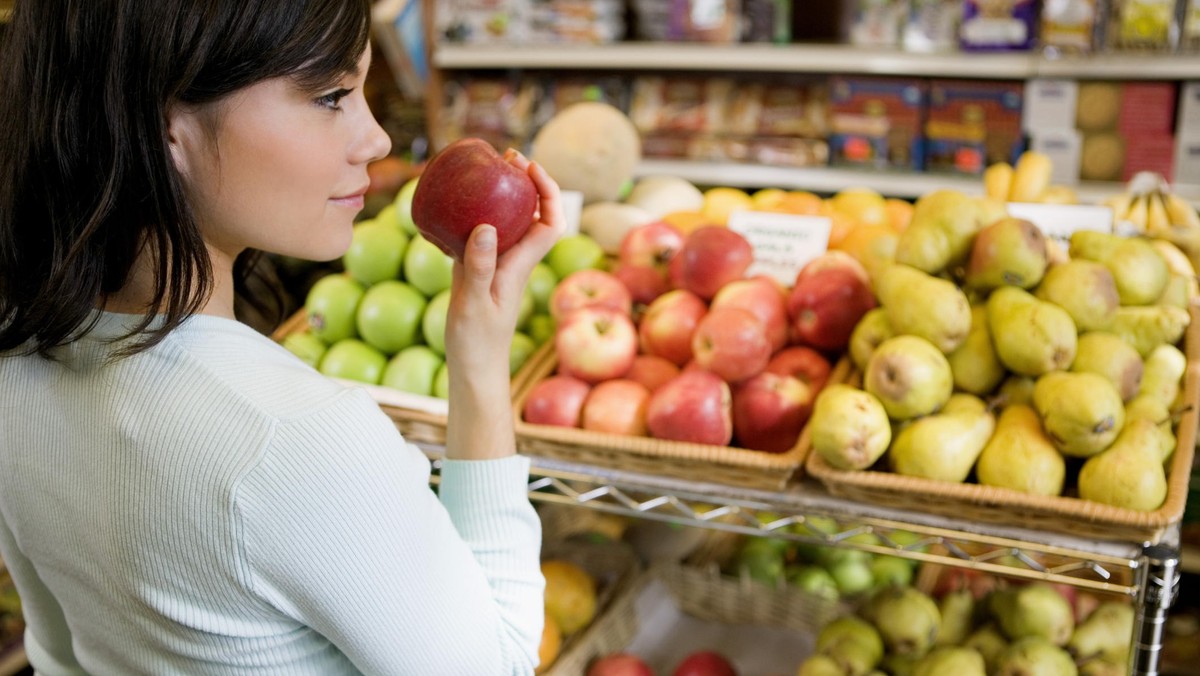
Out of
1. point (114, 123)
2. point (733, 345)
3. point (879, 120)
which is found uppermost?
point (114, 123)

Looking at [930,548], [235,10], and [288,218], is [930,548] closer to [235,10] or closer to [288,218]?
[288,218]

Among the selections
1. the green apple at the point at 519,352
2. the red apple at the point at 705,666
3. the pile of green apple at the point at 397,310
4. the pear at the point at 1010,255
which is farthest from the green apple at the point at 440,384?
the pear at the point at 1010,255

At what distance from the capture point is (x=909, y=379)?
3.92ft

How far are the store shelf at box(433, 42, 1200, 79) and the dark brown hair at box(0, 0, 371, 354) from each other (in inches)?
91.7

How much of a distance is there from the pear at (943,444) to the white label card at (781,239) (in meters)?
0.42

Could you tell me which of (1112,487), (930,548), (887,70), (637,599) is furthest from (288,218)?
(887,70)

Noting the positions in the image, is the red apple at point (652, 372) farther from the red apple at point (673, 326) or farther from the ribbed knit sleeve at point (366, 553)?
the ribbed knit sleeve at point (366, 553)

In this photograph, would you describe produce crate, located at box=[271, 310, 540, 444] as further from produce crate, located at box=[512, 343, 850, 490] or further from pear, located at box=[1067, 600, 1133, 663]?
pear, located at box=[1067, 600, 1133, 663]

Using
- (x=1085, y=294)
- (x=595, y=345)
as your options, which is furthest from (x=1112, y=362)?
(x=595, y=345)

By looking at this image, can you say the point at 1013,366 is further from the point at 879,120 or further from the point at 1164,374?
the point at 879,120

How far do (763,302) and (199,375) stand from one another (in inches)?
34.2

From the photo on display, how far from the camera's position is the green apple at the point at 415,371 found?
60.2 inches

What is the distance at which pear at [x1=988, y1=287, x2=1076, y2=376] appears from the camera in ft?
3.94

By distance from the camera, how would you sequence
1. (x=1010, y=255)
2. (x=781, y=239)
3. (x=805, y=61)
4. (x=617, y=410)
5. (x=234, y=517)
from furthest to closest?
(x=805, y=61) → (x=781, y=239) → (x=617, y=410) → (x=1010, y=255) → (x=234, y=517)
